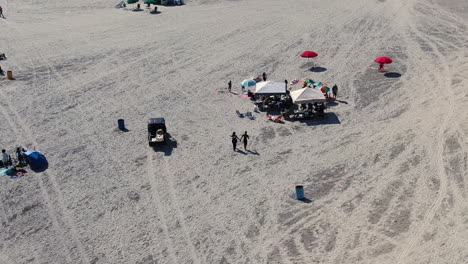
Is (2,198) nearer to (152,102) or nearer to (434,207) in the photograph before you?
(152,102)

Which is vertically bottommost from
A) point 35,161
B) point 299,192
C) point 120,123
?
point 120,123

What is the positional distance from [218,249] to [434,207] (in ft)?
33.5

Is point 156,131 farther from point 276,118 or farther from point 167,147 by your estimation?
point 276,118

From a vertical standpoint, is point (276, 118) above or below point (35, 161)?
below

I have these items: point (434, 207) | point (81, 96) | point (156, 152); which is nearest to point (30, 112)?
point (81, 96)

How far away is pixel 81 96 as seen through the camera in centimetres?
4500

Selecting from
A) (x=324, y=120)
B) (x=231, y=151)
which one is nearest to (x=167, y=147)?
(x=231, y=151)

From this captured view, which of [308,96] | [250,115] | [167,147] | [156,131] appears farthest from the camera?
[250,115]

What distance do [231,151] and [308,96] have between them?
6987mm

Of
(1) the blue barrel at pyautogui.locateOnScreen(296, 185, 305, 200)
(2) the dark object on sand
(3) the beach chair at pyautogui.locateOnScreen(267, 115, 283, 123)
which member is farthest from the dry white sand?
(2) the dark object on sand

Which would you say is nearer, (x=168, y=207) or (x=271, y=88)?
(x=168, y=207)

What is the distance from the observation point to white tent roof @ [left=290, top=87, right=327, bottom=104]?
3803 cm

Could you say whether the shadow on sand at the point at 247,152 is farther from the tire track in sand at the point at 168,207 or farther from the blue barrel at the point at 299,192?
the blue barrel at the point at 299,192

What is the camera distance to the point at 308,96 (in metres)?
38.2
